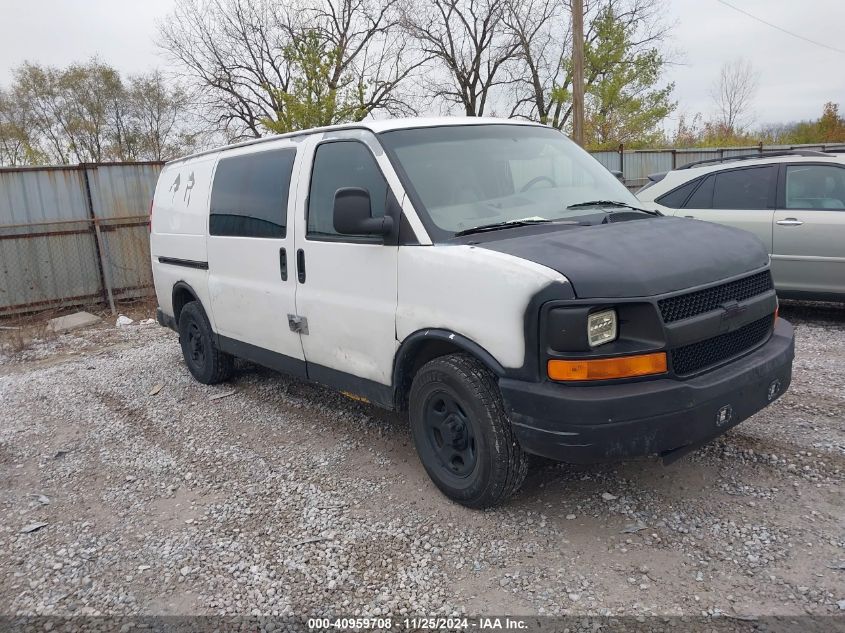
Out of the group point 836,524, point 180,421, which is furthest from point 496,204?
point 180,421

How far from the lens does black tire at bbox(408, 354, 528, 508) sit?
314cm

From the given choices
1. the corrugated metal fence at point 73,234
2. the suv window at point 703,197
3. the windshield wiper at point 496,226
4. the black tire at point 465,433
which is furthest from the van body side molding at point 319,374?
the corrugated metal fence at point 73,234

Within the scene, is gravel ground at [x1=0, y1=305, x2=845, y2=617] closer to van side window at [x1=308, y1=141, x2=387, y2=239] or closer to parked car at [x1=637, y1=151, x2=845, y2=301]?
van side window at [x1=308, y1=141, x2=387, y2=239]

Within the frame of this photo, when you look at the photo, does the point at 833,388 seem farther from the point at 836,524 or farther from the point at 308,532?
the point at 308,532

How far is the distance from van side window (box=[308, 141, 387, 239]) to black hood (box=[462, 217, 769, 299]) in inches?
29.8

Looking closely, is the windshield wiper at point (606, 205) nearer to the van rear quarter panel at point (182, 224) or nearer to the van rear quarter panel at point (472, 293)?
the van rear quarter panel at point (472, 293)

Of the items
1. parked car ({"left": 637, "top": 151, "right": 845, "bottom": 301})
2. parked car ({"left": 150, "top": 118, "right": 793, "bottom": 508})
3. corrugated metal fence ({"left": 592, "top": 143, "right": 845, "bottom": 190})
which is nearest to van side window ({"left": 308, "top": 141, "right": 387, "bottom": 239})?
parked car ({"left": 150, "top": 118, "right": 793, "bottom": 508})

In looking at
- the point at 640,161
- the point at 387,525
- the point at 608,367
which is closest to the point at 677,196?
the point at 608,367

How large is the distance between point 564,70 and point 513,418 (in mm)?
31453

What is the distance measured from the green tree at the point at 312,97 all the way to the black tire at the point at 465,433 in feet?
45.7

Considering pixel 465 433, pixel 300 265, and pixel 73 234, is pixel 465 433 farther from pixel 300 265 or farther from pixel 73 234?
pixel 73 234

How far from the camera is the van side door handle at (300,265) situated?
14.1 ft

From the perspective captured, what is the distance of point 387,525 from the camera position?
3.42 m

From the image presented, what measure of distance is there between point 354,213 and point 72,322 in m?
7.95
